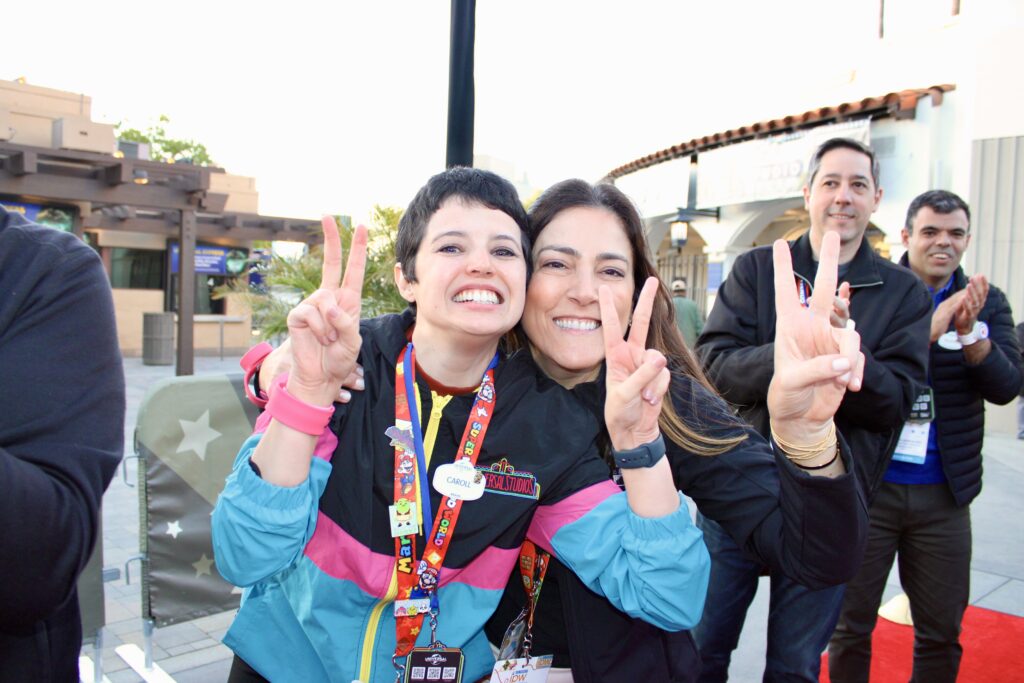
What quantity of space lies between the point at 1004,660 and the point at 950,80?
8784 millimetres

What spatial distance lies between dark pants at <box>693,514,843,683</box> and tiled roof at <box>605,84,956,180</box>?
6.09 meters

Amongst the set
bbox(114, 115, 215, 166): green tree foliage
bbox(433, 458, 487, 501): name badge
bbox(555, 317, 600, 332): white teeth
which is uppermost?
bbox(114, 115, 215, 166): green tree foliage

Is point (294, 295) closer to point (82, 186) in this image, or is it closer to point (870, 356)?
point (870, 356)

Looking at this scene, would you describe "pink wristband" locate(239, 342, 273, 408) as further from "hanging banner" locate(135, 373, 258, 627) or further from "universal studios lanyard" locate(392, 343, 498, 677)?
"hanging banner" locate(135, 373, 258, 627)

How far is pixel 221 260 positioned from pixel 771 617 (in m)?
20.9


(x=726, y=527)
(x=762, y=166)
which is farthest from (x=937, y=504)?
(x=762, y=166)

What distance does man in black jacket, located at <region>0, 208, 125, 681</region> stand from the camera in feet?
3.97

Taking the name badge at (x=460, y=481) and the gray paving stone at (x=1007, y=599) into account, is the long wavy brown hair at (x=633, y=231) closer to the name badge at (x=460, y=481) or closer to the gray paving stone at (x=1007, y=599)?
the name badge at (x=460, y=481)

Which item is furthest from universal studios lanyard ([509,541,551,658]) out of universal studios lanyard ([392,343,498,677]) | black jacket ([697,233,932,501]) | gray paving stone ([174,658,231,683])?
gray paving stone ([174,658,231,683])

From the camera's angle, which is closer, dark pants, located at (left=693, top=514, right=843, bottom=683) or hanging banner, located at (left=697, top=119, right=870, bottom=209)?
dark pants, located at (left=693, top=514, right=843, bottom=683)

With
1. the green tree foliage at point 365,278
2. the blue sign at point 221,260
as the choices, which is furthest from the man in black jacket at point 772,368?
the blue sign at point 221,260

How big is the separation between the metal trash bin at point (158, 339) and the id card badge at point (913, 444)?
17351 millimetres

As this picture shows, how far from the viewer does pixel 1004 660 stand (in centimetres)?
378

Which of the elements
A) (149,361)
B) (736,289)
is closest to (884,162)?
(736,289)
